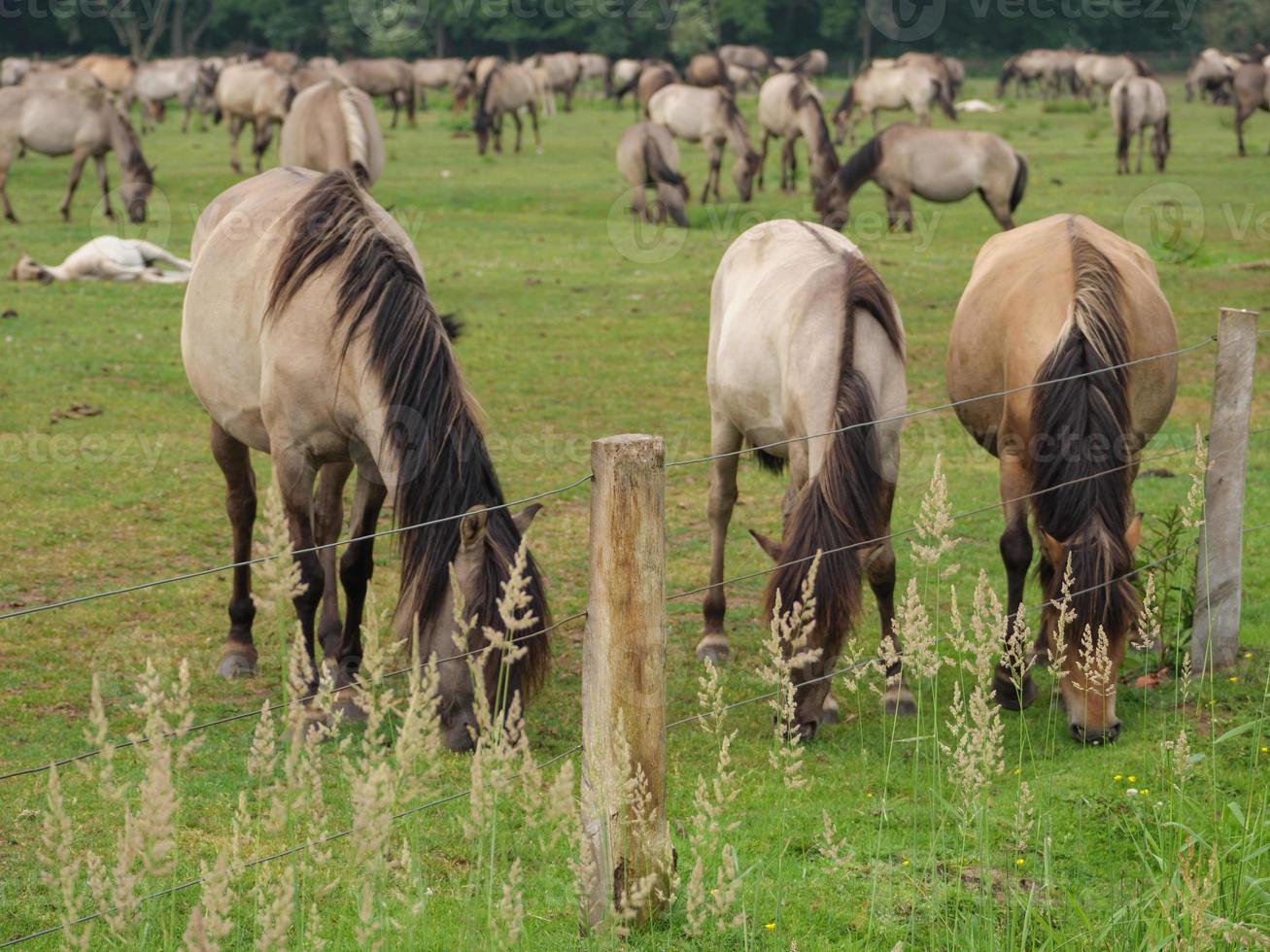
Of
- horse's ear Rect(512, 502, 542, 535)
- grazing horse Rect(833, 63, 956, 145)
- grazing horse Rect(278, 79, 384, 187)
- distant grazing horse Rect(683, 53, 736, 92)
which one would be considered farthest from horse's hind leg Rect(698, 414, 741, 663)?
distant grazing horse Rect(683, 53, 736, 92)

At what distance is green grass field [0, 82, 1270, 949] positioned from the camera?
393 centimetres

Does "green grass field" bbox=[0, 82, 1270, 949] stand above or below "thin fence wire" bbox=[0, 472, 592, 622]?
below

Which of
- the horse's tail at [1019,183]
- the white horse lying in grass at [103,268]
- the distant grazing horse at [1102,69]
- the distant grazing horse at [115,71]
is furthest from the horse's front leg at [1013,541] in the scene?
the distant grazing horse at [1102,69]

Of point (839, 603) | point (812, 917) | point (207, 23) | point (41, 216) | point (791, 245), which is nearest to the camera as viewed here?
point (812, 917)

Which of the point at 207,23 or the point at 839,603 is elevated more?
the point at 207,23

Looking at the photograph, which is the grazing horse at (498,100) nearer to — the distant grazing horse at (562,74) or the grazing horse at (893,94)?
the grazing horse at (893,94)

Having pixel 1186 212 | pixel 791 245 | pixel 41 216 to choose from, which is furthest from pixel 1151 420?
pixel 41 216

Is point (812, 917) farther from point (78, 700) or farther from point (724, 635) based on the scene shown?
point (78, 700)

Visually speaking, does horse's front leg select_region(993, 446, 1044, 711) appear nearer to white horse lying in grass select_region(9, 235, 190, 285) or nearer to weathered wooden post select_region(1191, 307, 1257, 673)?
weathered wooden post select_region(1191, 307, 1257, 673)

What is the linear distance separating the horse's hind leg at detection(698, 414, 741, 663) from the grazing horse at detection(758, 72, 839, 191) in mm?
17105

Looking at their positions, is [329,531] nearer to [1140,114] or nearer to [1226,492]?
[1226,492]

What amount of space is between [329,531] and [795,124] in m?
20.1

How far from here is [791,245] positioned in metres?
6.64

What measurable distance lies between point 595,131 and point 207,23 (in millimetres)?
35372
